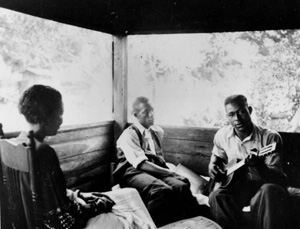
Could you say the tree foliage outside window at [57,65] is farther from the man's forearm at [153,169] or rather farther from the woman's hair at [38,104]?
the man's forearm at [153,169]

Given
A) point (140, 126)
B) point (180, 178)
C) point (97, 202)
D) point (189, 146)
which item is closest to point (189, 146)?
point (189, 146)

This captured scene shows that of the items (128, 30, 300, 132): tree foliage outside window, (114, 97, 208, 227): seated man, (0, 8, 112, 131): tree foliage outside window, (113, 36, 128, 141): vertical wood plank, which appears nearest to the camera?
(0, 8, 112, 131): tree foliage outside window

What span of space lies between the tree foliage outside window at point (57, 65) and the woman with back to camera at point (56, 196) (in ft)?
0.72

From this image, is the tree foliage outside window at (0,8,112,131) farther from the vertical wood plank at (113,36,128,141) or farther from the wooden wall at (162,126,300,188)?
the wooden wall at (162,126,300,188)

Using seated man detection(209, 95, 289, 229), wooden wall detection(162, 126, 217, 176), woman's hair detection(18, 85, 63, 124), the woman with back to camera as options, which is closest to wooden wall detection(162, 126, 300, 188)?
wooden wall detection(162, 126, 217, 176)

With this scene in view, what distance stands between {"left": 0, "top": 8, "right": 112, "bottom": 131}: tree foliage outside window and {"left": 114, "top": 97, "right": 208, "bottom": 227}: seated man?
28 centimetres

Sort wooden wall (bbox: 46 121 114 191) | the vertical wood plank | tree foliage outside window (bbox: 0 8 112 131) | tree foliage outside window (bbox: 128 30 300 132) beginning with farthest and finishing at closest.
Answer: the vertical wood plank, wooden wall (bbox: 46 121 114 191), tree foliage outside window (bbox: 128 30 300 132), tree foliage outside window (bbox: 0 8 112 131)

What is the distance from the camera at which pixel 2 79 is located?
1.35 meters

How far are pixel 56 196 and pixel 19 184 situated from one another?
5.4 inches

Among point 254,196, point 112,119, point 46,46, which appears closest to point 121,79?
point 112,119

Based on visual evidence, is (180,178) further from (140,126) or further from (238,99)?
(238,99)

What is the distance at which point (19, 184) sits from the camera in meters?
1.05

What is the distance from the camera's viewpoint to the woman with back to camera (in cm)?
106

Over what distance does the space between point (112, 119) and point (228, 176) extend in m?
0.84
